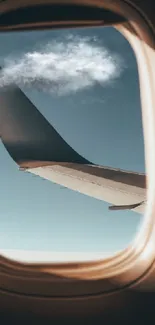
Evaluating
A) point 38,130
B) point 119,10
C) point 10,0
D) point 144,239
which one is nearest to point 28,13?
point 10,0

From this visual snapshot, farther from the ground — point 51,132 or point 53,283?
point 51,132

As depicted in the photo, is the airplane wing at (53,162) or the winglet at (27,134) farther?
the winglet at (27,134)

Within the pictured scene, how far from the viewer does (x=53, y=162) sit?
5504mm

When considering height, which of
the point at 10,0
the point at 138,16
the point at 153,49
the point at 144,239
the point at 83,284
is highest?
the point at 10,0

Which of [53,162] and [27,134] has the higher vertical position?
[27,134]

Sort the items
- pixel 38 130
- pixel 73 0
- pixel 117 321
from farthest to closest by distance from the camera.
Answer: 1. pixel 38 130
2. pixel 73 0
3. pixel 117 321

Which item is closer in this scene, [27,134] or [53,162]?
[53,162]

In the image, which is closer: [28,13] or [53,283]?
[53,283]

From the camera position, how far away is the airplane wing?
244cm

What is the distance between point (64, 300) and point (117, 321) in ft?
0.66

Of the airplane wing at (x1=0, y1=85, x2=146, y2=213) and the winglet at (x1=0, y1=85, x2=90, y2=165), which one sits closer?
the airplane wing at (x1=0, y1=85, x2=146, y2=213)

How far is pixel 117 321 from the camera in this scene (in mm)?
1316

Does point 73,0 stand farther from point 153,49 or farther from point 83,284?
point 83,284

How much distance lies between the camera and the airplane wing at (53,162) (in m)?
2.44
